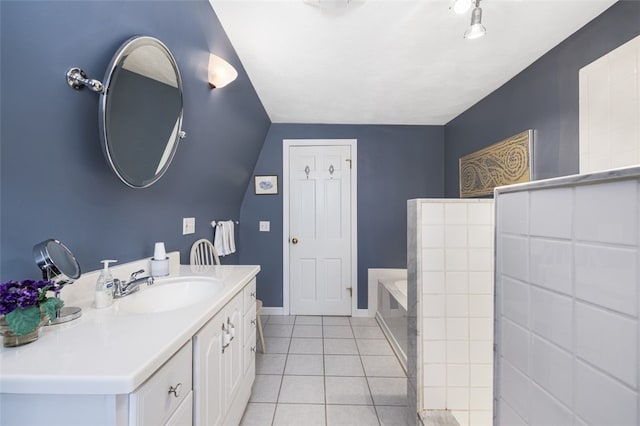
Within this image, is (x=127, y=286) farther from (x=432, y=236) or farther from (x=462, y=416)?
(x=462, y=416)

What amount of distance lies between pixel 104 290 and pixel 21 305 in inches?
13.0

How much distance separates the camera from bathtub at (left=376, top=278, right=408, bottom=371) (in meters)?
2.15

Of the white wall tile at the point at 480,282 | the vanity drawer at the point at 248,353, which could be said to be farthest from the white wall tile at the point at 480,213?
the vanity drawer at the point at 248,353

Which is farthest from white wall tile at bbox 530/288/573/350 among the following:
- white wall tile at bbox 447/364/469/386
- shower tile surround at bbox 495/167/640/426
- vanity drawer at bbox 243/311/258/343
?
vanity drawer at bbox 243/311/258/343

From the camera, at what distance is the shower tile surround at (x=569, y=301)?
1.31 ft

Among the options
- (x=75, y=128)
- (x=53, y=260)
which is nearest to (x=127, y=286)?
(x=53, y=260)

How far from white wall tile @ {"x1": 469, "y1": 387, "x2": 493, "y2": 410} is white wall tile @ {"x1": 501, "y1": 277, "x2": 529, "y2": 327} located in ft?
3.62

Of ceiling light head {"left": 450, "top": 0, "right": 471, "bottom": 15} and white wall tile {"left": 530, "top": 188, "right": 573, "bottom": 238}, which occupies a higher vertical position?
ceiling light head {"left": 450, "top": 0, "right": 471, "bottom": 15}

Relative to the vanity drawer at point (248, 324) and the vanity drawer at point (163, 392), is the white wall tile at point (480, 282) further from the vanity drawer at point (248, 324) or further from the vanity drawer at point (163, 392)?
the vanity drawer at point (163, 392)

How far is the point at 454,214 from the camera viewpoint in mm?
1409

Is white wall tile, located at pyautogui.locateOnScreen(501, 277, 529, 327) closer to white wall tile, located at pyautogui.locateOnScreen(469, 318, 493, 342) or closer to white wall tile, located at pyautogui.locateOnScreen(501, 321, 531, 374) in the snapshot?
white wall tile, located at pyautogui.locateOnScreen(501, 321, 531, 374)

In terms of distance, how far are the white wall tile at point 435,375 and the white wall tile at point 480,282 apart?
0.45m

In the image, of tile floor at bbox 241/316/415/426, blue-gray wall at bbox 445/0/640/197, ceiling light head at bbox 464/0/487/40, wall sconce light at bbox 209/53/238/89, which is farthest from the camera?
tile floor at bbox 241/316/415/426

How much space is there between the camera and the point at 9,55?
68cm
